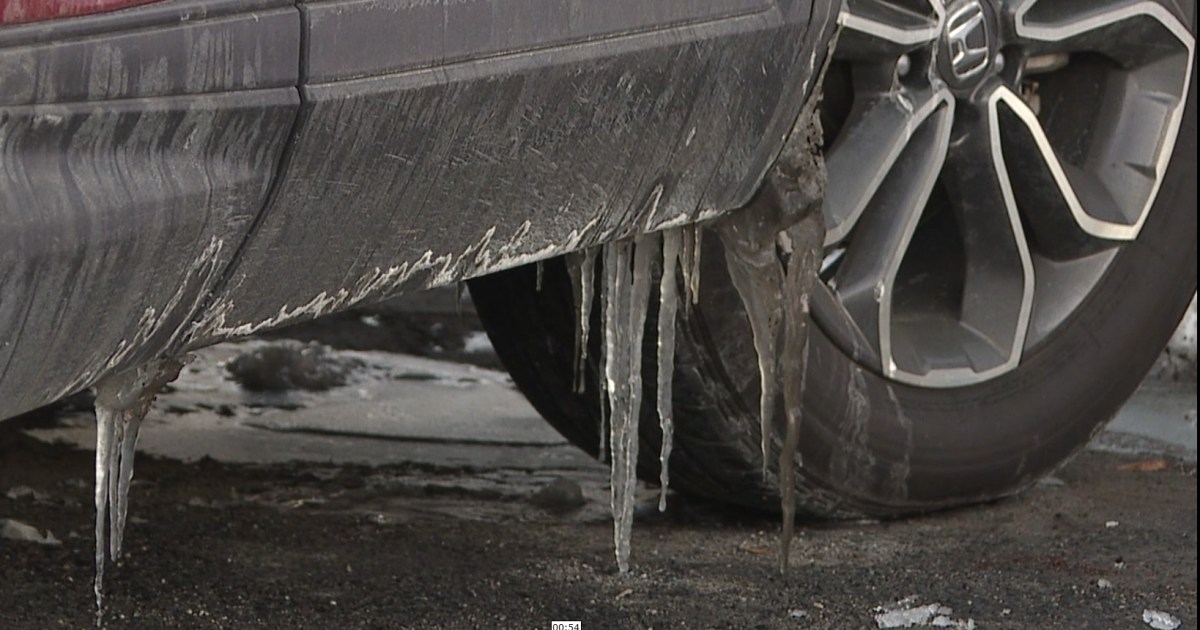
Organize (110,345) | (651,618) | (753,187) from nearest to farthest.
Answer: (110,345)
(753,187)
(651,618)

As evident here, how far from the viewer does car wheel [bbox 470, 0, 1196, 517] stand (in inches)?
95.2

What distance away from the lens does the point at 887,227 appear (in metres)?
2.50

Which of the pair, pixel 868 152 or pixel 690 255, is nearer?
pixel 690 255

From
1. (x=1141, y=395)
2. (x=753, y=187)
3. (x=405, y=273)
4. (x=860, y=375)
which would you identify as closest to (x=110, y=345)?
(x=405, y=273)

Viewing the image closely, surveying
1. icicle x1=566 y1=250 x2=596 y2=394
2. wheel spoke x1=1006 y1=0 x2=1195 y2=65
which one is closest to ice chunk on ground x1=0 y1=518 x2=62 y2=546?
icicle x1=566 y1=250 x2=596 y2=394

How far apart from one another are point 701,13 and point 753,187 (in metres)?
0.29

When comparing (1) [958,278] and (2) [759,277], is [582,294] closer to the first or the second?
(2) [759,277]

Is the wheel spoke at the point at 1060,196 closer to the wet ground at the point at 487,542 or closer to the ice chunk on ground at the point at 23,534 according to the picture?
the wet ground at the point at 487,542

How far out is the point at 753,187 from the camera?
2.00m

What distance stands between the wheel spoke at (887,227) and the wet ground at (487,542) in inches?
15.1

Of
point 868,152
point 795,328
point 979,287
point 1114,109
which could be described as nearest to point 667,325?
point 795,328

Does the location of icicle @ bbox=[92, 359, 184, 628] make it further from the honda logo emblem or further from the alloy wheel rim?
the honda logo emblem

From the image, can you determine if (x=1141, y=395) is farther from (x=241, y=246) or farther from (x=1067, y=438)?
(x=241, y=246)

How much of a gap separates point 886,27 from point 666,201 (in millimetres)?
558
